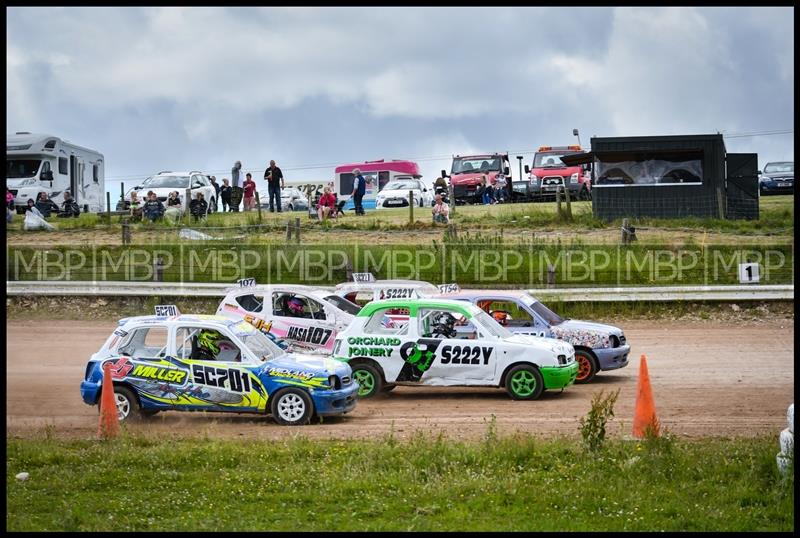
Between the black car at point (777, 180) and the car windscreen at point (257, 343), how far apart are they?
3361 cm

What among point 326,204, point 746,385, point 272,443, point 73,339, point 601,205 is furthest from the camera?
point 326,204

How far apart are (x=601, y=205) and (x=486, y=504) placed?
2438 centimetres

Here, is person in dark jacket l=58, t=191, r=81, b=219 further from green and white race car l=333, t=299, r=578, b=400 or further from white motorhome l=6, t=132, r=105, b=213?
green and white race car l=333, t=299, r=578, b=400

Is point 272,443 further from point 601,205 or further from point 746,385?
point 601,205

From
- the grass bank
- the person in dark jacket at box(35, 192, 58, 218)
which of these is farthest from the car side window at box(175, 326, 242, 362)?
the person in dark jacket at box(35, 192, 58, 218)

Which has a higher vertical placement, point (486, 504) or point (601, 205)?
point (601, 205)

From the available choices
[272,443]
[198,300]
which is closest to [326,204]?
[198,300]

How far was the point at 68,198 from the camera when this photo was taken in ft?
127

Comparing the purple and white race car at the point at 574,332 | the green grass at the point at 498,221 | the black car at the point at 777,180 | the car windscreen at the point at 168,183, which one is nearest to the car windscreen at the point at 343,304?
the purple and white race car at the point at 574,332

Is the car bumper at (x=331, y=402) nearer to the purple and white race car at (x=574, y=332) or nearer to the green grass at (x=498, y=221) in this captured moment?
the purple and white race car at (x=574, y=332)

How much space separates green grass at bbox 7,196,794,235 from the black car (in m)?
6.03

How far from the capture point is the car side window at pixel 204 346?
46.2 ft

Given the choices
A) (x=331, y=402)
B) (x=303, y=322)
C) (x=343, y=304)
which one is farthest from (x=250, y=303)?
(x=331, y=402)

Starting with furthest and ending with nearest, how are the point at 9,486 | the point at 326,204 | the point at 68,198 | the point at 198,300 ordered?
1. the point at 68,198
2. the point at 326,204
3. the point at 198,300
4. the point at 9,486
